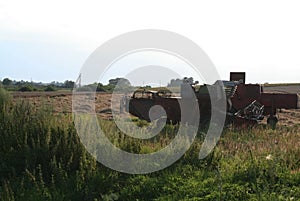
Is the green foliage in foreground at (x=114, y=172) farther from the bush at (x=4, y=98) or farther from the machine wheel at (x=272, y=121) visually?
the machine wheel at (x=272, y=121)

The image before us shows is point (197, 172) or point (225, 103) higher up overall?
point (225, 103)

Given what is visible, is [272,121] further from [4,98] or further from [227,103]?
[4,98]

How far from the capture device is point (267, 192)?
242 inches

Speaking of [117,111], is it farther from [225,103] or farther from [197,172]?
[197,172]

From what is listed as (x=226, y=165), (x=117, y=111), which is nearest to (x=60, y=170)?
(x=226, y=165)

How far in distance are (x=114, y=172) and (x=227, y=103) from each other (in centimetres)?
876

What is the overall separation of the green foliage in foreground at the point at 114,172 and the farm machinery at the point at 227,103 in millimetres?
5962

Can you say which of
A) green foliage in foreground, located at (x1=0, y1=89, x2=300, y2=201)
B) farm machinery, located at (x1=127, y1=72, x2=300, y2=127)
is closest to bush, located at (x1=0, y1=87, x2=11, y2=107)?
green foliage in foreground, located at (x1=0, y1=89, x2=300, y2=201)

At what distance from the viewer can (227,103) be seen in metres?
15.5

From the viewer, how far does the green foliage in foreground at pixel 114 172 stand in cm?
654

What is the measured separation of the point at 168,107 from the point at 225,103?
2.02 metres

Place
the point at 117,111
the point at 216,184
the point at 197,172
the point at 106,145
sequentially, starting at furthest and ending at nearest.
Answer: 1. the point at 117,111
2. the point at 106,145
3. the point at 197,172
4. the point at 216,184

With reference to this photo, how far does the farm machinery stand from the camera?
15453 millimetres

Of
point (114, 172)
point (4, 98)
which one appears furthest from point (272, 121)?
point (114, 172)
